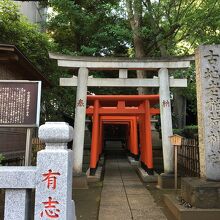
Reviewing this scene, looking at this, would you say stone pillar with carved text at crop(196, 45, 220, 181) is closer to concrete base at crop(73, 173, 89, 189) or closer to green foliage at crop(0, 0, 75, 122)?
concrete base at crop(73, 173, 89, 189)

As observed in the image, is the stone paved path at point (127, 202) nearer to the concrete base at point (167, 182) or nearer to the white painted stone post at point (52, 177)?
the concrete base at point (167, 182)

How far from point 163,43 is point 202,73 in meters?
9.62

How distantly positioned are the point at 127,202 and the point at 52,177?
5.33m

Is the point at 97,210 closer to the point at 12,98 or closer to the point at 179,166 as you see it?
the point at 12,98

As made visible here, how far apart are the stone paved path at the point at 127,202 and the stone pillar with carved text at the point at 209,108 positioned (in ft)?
5.37

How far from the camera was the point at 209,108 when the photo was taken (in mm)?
7574

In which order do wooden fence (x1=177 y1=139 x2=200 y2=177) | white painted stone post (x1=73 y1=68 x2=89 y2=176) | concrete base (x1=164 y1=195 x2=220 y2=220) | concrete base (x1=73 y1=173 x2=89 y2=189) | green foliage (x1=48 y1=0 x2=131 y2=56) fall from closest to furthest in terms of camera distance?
1. concrete base (x1=164 y1=195 x2=220 y2=220)
2. concrete base (x1=73 y1=173 x2=89 y2=189)
3. white painted stone post (x1=73 y1=68 x2=89 y2=176)
4. wooden fence (x1=177 y1=139 x2=200 y2=177)
5. green foliage (x1=48 y1=0 x2=131 y2=56)

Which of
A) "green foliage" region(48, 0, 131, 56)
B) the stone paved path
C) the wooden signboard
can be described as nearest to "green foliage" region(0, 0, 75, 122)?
"green foliage" region(48, 0, 131, 56)

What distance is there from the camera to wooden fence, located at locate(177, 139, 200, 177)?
39.4 feet

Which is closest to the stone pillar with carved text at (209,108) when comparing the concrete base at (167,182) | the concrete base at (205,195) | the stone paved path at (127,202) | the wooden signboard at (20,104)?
the concrete base at (205,195)

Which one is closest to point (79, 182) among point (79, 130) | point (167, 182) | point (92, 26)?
point (79, 130)

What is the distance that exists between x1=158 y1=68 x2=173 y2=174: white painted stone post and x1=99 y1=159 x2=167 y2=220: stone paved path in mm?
1271

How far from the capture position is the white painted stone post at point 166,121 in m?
11.5

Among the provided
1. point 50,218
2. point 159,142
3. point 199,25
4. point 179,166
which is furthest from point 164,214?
point 159,142
